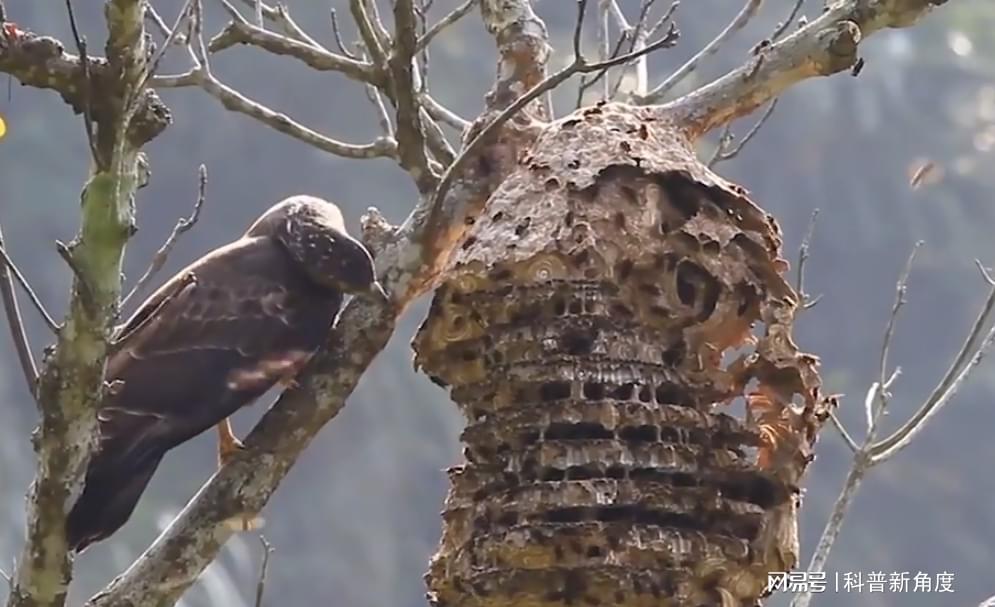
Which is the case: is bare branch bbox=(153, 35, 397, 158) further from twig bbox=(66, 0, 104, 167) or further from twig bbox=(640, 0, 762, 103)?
twig bbox=(66, 0, 104, 167)

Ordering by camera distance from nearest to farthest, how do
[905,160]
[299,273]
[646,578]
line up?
1. [646,578]
2. [299,273]
3. [905,160]

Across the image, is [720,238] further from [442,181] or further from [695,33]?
[695,33]

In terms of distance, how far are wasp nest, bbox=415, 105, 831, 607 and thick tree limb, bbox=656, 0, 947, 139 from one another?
0.94 ft

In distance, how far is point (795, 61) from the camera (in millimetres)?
3582

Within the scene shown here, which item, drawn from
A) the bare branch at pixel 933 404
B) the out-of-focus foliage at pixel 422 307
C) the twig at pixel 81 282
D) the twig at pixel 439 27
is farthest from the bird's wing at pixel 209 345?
the out-of-focus foliage at pixel 422 307

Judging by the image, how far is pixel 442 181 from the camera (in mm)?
3391

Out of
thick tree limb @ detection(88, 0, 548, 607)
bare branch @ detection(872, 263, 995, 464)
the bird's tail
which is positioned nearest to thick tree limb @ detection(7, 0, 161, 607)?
the bird's tail

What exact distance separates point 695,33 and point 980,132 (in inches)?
106

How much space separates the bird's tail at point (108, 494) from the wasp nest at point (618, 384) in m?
0.71

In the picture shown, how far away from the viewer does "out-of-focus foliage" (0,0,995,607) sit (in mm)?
10836

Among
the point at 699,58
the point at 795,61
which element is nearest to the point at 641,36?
the point at 699,58

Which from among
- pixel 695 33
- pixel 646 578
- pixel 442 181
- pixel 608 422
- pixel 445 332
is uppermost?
pixel 695 33

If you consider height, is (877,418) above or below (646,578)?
above

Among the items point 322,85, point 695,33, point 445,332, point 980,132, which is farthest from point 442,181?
point 980,132
